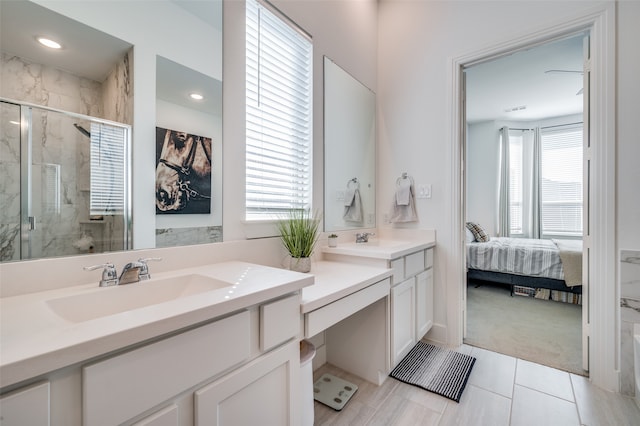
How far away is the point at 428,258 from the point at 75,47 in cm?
230

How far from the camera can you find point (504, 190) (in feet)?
17.4

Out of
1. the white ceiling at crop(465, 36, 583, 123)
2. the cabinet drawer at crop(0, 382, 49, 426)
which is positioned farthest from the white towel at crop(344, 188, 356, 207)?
the cabinet drawer at crop(0, 382, 49, 426)

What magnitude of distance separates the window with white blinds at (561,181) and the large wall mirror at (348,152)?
4.42 metres

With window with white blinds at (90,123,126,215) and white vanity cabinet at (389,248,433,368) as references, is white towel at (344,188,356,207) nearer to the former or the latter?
white vanity cabinet at (389,248,433,368)

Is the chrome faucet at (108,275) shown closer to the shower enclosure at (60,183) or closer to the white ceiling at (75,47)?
the shower enclosure at (60,183)

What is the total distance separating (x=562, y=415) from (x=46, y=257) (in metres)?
2.41

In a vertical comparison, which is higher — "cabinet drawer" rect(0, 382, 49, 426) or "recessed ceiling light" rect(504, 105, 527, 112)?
"recessed ceiling light" rect(504, 105, 527, 112)

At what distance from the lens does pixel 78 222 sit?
960 millimetres

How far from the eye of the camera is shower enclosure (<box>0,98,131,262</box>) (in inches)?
33.1

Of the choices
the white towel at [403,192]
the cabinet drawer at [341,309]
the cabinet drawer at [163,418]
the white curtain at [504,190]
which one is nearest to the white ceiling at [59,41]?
the cabinet drawer at [163,418]

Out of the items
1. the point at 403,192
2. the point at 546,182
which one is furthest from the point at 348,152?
the point at 546,182

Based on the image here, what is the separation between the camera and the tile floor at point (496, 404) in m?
1.45

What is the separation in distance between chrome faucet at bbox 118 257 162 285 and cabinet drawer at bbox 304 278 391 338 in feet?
1.98

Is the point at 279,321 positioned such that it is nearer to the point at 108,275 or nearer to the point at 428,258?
the point at 108,275
